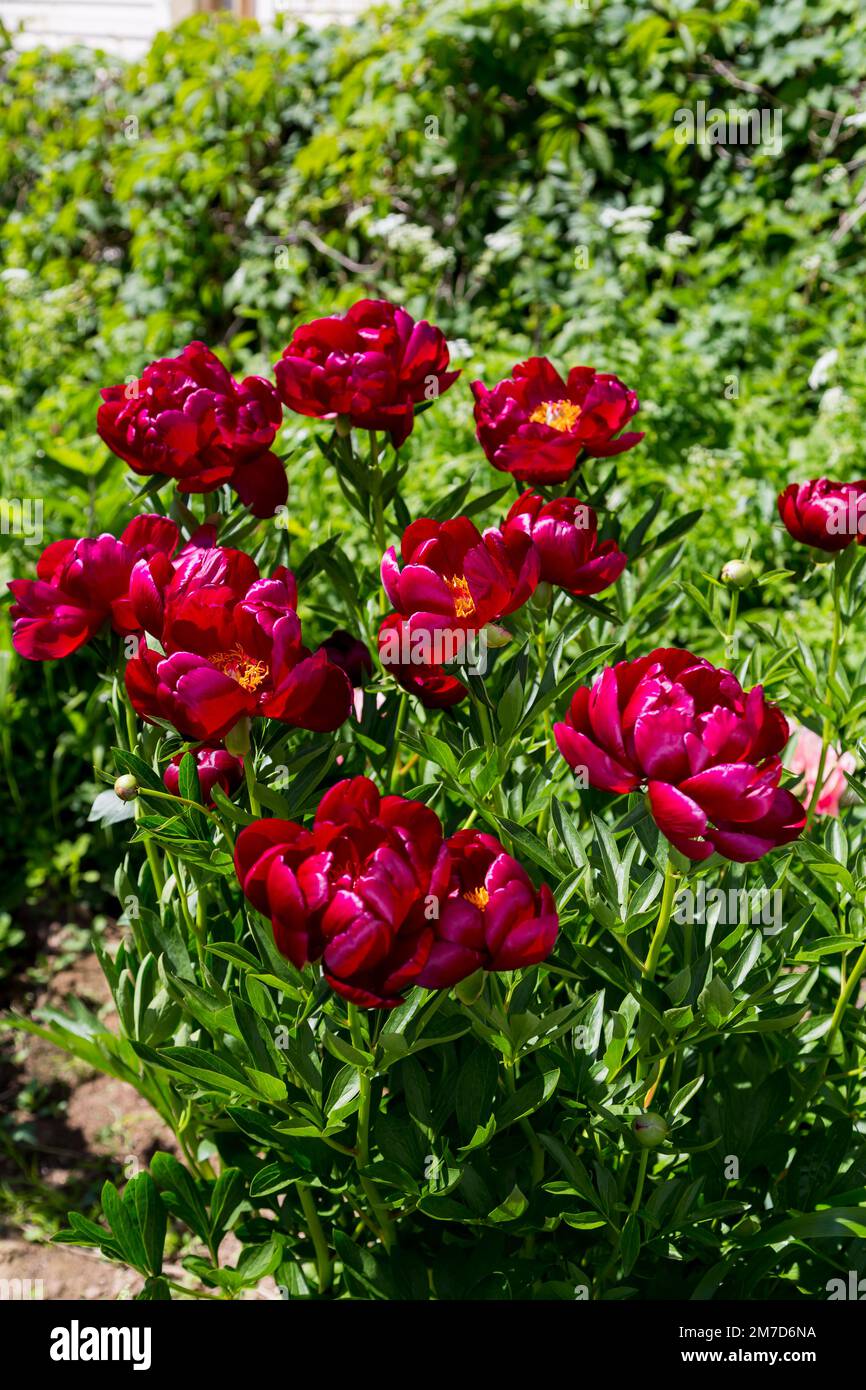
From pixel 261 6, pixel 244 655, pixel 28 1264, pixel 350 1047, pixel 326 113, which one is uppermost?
pixel 261 6

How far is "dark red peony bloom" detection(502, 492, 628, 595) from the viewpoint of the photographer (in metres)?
1.05

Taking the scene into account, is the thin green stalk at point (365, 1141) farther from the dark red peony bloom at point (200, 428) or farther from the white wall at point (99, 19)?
the white wall at point (99, 19)

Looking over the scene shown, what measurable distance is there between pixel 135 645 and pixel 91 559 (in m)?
0.11

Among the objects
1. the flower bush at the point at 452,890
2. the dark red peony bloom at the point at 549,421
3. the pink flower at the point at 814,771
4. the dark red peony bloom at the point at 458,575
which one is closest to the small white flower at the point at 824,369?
the pink flower at the point at 814,771

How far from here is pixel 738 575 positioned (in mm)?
1215

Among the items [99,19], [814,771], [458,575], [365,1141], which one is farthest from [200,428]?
[99,19]

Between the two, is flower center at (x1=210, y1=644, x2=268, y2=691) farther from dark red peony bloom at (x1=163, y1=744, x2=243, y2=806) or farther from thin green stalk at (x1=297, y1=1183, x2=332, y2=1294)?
thin green stalk at (x1=297, y1=1183, x2=332, y2=1294)

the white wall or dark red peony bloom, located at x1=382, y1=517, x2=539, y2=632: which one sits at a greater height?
the white wall

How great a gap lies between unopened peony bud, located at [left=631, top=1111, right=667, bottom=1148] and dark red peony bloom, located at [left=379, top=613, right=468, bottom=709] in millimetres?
383

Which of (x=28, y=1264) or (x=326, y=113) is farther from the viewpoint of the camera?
(x=326, y=113)

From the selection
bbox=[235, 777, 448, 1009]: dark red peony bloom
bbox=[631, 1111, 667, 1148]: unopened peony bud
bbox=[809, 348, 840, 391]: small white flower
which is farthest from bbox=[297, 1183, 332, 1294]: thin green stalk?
bbox=[809, 348, 840, 391]: small white flower
